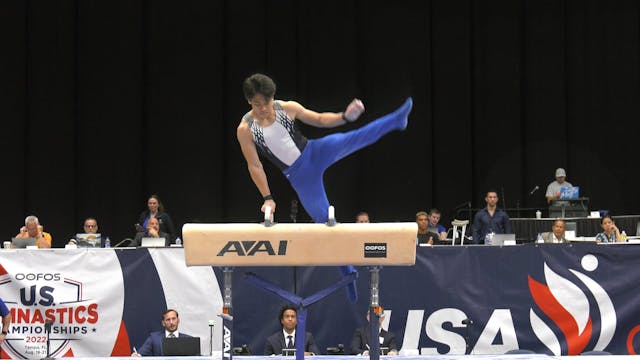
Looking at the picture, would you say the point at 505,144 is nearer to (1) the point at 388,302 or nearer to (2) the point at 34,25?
(1) the point at 388,302

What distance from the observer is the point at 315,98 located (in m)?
15.0

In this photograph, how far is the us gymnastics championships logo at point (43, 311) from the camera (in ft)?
30.4

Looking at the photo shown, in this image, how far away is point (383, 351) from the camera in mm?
8984

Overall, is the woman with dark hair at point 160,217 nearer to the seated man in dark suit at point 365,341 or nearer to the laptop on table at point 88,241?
the laptop on table at point 88,241

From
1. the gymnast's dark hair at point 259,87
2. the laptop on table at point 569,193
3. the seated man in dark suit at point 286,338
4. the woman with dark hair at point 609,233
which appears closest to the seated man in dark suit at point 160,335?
the seated man in dark suit at point 286,338

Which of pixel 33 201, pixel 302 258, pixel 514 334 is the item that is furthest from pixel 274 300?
pixel 33 201

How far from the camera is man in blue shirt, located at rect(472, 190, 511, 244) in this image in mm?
12016

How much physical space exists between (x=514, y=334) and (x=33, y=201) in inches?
341

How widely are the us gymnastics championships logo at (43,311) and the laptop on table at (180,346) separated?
1.48 metres

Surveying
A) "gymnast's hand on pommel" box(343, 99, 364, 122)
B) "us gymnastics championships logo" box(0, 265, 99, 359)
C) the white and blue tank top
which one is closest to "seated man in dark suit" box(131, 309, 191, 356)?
"us gymnastics championships logo" box(0, 265, 99, 359)

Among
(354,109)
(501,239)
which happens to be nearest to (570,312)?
(501,239)

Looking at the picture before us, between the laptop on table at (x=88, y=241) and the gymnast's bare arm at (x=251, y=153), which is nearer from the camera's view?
the gymnast's bare arm at (x=251, y=153)

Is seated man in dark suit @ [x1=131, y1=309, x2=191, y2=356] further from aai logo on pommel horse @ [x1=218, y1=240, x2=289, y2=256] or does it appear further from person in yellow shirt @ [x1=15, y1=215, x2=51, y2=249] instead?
aai logo on pommel horse @ [x1=218, y1=240, x2=289, y2=256]

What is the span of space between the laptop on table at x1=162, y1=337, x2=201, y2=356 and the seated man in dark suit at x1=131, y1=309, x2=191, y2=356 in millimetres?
654
